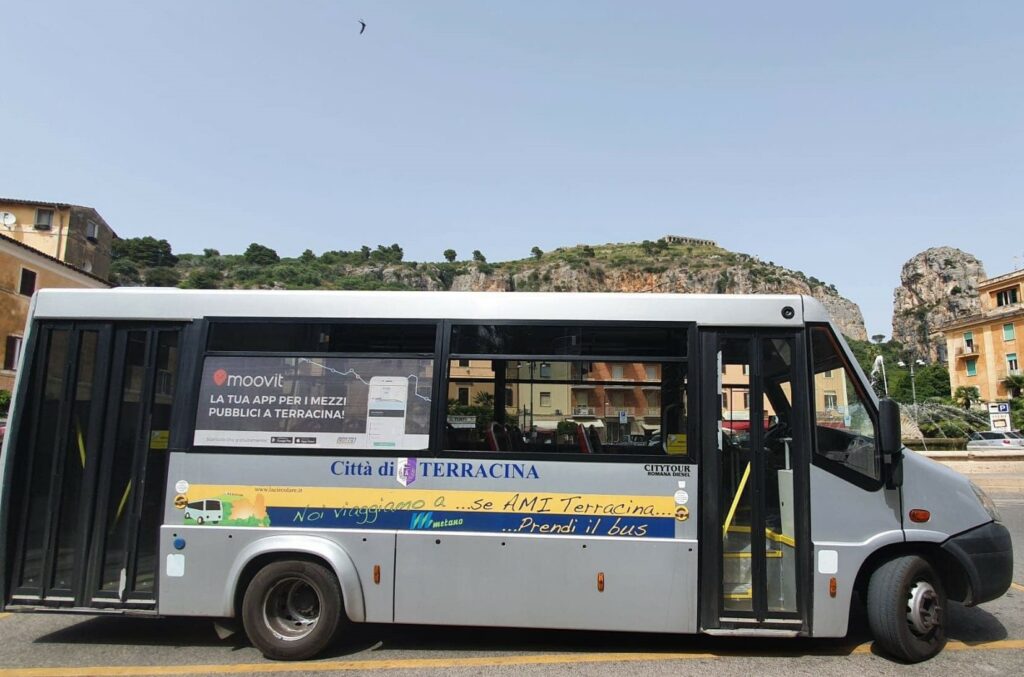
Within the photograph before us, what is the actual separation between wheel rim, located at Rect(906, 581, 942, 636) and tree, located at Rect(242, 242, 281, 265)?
141 metres

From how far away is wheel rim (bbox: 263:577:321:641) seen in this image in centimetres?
500

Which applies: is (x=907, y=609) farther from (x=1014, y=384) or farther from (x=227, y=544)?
(x=1014, y=384)

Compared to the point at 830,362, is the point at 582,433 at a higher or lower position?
lower

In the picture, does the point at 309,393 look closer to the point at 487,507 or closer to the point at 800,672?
the point at 487,507

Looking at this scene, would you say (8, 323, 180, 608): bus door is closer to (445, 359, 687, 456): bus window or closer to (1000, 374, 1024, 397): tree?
(445, 359, 687, 456): bus window

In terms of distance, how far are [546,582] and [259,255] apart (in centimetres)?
14461

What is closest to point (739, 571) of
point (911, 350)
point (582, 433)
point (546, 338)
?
point (582, 433)

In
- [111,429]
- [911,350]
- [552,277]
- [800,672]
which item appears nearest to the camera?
[800,672]

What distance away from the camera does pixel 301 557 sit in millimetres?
5023

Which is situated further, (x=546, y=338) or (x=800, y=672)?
(x=546, y=338)

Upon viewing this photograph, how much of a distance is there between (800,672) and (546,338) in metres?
3.07

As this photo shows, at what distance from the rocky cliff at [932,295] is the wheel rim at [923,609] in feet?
435

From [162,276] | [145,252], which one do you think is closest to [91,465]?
[162,276]

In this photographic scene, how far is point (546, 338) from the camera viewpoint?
5148 mm
